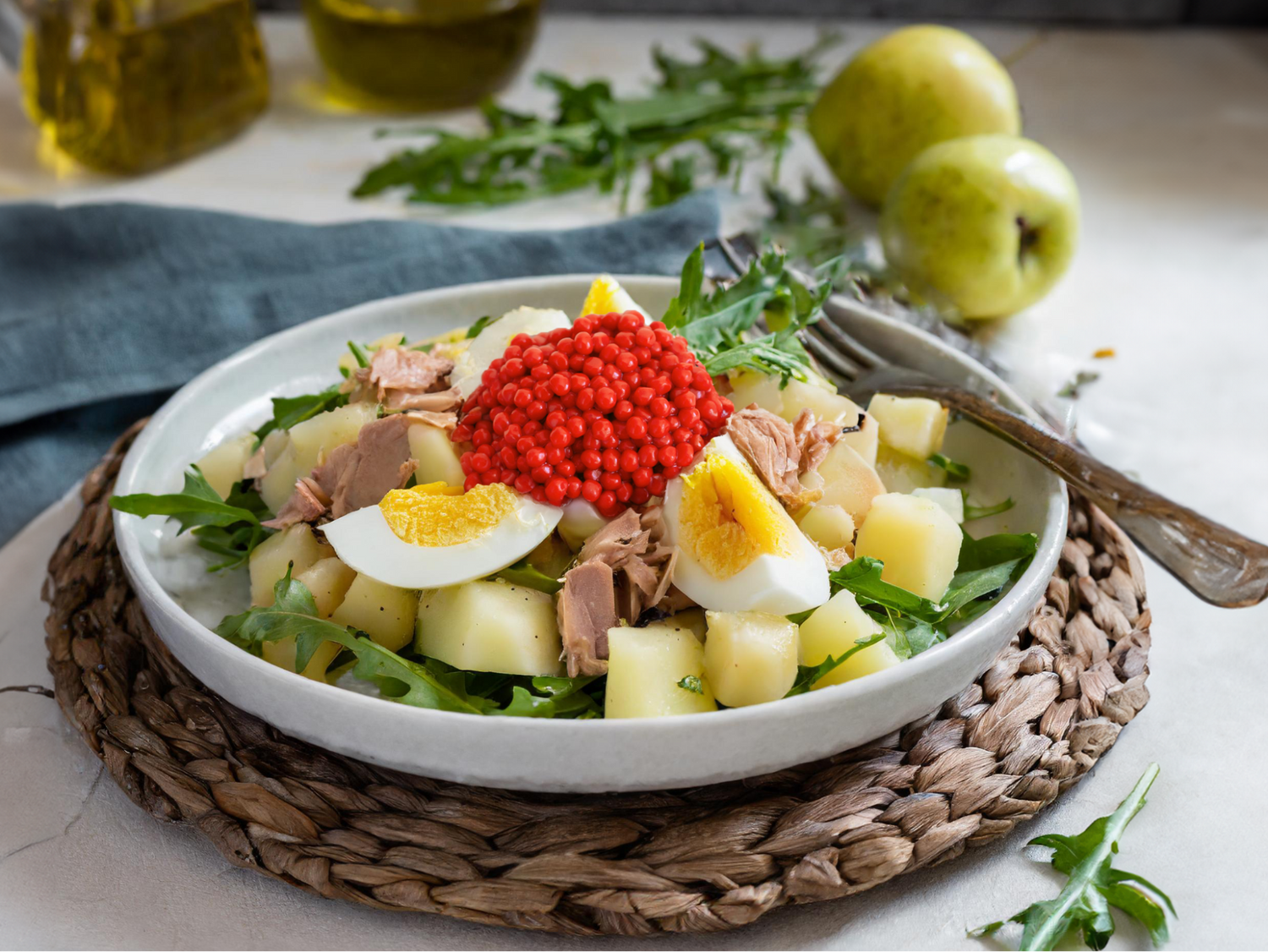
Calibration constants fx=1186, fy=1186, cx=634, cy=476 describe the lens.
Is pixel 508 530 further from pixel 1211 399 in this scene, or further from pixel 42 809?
pixel 1211 399

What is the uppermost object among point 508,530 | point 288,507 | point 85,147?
point 508,530

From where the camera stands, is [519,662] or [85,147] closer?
[519,662]

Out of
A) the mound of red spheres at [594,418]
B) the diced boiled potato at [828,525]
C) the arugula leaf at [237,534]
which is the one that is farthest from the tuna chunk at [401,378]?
the diced boiled potato at [828,525]

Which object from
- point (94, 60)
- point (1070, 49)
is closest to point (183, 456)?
point (94, 60)

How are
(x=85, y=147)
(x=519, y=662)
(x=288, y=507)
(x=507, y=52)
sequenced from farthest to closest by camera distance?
(x=507, y=52) → (x=85, y=147) → (x=288, y=507) → (x=519, y=662)

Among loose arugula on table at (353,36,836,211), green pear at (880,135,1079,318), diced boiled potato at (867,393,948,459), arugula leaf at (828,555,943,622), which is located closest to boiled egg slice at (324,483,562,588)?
arugula leaf at (828,555,943,622)

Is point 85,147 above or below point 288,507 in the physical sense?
below

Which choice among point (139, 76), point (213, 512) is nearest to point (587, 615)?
point (213, 512)

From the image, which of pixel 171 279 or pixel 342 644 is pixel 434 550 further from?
pixel 171 279
